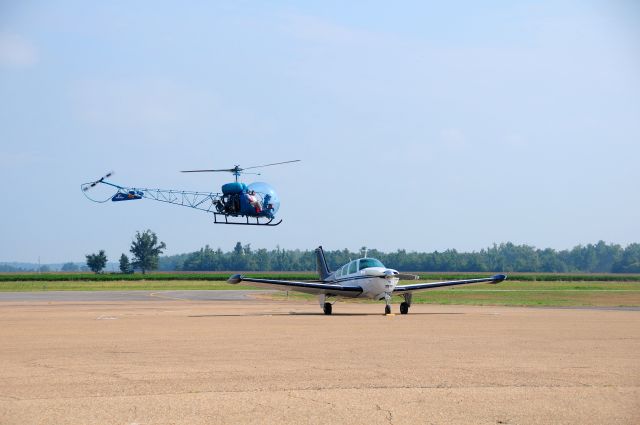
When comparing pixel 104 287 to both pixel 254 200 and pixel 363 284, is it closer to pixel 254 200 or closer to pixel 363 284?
pixel 254 200

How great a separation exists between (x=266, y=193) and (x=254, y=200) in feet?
7.84

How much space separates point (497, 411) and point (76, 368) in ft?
23.9

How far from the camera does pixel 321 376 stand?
42.6ft

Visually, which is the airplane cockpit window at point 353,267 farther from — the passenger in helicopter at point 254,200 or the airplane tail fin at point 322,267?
the passenger in helicopter at point 254,200

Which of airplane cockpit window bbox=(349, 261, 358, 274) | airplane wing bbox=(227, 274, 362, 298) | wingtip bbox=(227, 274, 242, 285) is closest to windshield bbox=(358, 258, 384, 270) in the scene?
airplane cockpit window bbox=(349, 261, 358, 274)

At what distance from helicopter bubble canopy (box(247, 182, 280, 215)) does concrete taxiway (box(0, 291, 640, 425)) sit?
42.5m

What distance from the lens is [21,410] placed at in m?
10.0

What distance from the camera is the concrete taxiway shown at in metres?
9.88

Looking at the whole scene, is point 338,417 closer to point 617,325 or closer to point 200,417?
point 200,417

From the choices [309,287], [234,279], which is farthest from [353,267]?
[234,279]

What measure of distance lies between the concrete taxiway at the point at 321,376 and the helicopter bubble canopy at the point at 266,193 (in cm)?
4251

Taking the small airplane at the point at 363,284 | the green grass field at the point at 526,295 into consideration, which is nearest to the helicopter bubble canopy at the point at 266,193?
the green grass field at the point at 526,295

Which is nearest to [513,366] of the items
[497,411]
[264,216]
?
[497,411]

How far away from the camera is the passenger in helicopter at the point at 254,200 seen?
209ft
